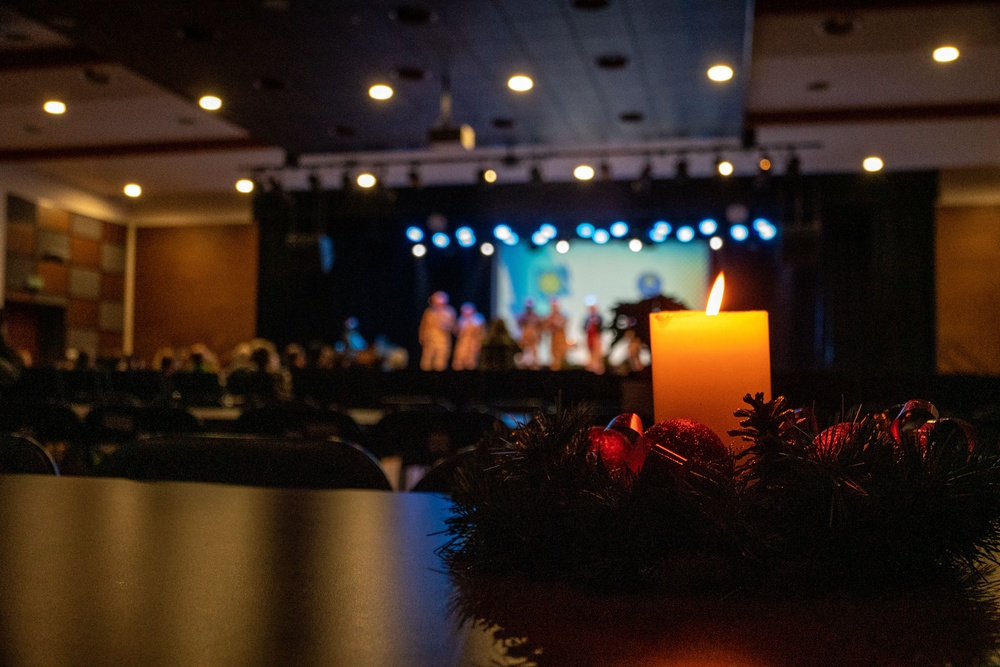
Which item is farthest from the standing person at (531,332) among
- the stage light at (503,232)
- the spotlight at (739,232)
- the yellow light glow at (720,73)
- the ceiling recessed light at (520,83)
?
the yellow light glow at (720,73)

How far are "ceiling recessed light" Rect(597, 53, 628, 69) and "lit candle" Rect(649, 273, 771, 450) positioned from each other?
5.34 meters

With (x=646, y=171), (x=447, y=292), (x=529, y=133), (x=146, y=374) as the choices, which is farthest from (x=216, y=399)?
(x=447, y=292)

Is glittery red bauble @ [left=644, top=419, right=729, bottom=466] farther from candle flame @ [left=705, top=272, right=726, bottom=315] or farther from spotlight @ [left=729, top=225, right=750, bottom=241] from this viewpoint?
spotlight @ [left=729, top=225, right=750, bottom=241]

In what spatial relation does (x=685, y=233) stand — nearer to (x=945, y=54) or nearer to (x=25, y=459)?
(x=945, y=54)

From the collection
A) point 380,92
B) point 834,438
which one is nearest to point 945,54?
point 380,92

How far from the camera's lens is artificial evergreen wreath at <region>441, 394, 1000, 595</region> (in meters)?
0.40

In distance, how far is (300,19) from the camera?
16.2 feet

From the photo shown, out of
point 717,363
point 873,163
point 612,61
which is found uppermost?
point 873,163

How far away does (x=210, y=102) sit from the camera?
6672mm

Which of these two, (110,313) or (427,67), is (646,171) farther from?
(110,313)

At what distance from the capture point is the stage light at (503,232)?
1108 centimetres

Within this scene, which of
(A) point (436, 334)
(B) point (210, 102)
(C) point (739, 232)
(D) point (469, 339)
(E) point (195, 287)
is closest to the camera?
(B) point (210, 102)

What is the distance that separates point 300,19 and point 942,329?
8.51 metres

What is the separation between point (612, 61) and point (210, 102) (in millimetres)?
3201
